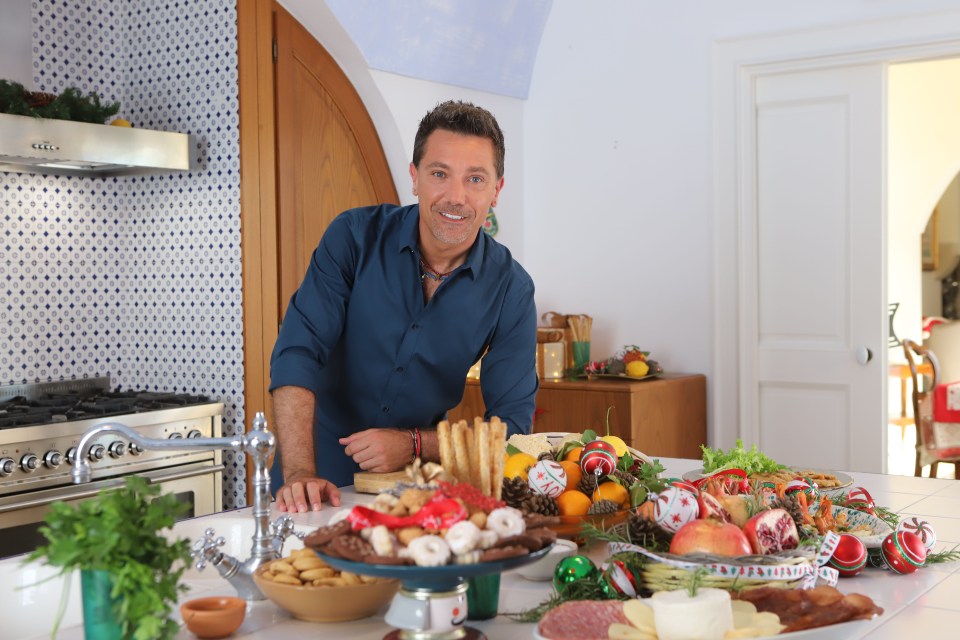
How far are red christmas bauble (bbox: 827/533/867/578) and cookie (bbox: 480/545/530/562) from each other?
65 cm

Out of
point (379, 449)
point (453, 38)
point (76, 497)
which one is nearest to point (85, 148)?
point (76, 497)

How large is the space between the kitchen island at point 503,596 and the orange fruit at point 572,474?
0.40ft

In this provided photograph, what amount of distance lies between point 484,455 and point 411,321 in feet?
3.84

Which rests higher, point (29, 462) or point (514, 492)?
point (514, 492)

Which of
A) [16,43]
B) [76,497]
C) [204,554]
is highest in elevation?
[16,43]

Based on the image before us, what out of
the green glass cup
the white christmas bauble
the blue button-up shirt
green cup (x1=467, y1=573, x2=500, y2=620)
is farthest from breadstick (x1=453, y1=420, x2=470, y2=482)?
the blue button-up shirt

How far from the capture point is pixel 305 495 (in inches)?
86.4

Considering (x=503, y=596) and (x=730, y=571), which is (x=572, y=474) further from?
(x=730, y=571)

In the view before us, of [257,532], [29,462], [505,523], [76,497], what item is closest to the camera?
[505,523]

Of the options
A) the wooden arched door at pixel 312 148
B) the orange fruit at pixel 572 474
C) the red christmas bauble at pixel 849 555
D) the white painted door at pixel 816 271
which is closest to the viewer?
the red christmas bauble at pixel 849 555

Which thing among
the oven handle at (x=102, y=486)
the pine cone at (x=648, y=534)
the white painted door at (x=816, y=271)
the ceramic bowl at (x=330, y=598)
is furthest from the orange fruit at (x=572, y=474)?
the white painted door at (x=816, y=271)

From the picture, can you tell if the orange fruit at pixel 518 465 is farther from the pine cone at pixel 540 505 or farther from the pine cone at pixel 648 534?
the pine cone at pixel 648 534

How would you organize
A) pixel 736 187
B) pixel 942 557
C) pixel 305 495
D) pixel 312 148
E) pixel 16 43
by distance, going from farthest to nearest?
pixel 736 187, pixel 312 148, pixel 16 43, pixel 305 495, pixel 942 557

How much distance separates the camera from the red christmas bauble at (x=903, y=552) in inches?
66.6
